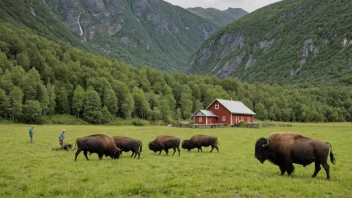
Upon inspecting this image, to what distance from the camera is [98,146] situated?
2239 centimetres

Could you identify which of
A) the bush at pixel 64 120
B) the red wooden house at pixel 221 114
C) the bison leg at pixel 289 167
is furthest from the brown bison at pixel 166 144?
the bush at pixel 64 120

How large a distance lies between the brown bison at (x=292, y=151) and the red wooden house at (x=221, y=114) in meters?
76.0

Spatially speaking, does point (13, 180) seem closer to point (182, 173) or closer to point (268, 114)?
point (182, 173)

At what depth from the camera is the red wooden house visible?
94.1m

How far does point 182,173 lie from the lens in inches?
684

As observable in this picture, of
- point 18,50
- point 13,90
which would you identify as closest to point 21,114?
point 13,90

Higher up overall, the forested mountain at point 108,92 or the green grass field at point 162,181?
the forested mountain at point 108,92

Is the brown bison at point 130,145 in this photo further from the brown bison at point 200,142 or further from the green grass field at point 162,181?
the brown bison at point 200,142

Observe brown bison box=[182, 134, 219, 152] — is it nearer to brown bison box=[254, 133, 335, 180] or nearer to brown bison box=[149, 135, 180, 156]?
brown bison box=[149, 135, 180, 156]

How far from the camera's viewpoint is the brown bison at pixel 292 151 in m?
15.7

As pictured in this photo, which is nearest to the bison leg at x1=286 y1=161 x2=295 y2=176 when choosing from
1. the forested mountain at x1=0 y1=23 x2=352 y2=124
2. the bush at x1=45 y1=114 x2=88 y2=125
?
the forested mountain at x1=0 y1=23 x2=352 y2=124

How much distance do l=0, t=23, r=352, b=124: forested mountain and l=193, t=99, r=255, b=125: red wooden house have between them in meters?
29.6

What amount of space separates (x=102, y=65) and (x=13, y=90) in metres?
68.0

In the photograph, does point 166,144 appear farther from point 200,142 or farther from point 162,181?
point 162,181
